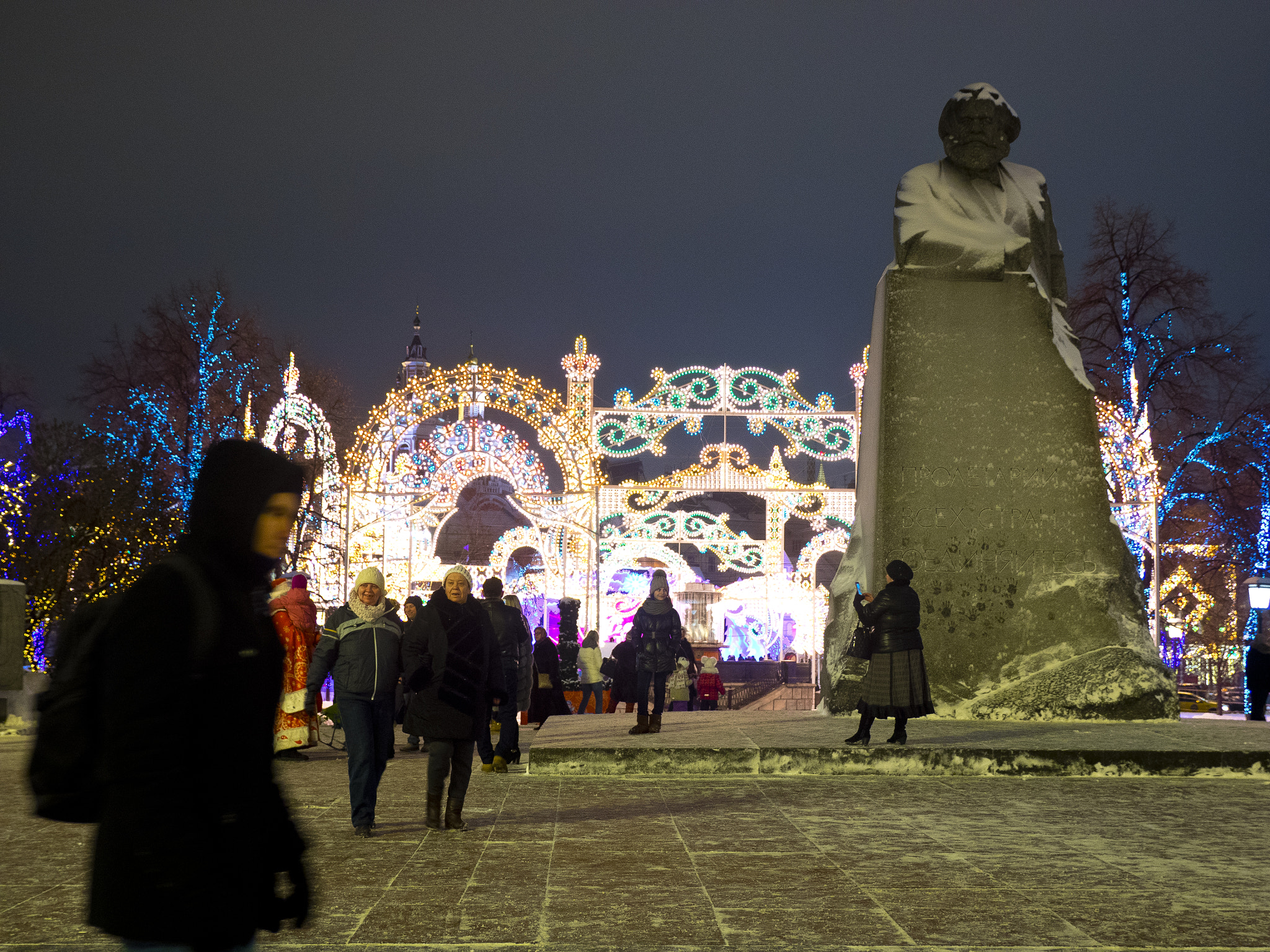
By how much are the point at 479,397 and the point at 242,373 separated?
6.90m

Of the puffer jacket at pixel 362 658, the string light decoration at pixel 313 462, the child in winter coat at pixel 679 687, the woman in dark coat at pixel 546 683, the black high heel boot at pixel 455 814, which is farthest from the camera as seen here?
the string light decoration at pixel 313 462

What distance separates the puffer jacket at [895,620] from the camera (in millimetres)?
9312

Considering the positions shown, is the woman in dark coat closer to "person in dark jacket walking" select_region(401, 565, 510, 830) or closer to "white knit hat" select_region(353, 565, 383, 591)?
"white knit hat" select_region(353, 565, 383, 591)

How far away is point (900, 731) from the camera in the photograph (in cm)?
945

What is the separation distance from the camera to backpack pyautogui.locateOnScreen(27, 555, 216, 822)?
2277 mm

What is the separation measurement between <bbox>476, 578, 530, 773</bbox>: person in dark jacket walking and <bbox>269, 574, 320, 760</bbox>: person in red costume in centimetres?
149

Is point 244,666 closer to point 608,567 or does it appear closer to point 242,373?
point 608,567

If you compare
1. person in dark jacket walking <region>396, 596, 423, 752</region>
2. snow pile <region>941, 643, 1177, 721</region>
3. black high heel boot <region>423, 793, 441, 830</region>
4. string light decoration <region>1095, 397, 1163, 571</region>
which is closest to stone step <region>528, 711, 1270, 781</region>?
snow pile <region>941, 643, 1177, 721</region>

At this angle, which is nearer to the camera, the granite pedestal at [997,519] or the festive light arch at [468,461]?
the granite pedestal at [997,519]

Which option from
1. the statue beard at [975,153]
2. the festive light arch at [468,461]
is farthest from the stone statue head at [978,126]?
the festive light arch at [468,461]

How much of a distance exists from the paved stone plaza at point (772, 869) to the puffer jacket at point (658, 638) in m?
2.50

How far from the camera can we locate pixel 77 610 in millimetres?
2439

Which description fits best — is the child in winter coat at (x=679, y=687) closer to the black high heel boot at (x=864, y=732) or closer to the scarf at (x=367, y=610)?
the black high heel boot at (x=864, y=732)

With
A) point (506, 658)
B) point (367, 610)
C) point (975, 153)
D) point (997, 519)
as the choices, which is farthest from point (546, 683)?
point (367, 610)
